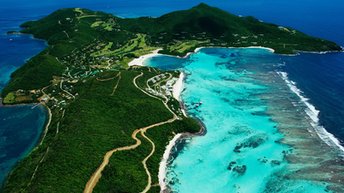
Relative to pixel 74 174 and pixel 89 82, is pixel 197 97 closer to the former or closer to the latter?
pixel 89 82

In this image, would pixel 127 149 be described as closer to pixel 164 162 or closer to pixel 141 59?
pixel 164 162

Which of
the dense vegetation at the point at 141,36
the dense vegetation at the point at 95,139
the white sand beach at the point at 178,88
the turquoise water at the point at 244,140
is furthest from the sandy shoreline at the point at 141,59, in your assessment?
the dense vegetation at the point at 95,139

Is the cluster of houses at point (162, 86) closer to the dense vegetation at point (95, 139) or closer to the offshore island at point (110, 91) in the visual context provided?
the offshore island at point (110, 91)

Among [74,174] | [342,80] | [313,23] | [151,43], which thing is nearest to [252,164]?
[74,174]

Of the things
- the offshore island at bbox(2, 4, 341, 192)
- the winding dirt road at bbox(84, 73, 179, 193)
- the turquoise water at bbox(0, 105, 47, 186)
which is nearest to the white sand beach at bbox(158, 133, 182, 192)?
the offshore island at bbox(2, 4, 341, 192)

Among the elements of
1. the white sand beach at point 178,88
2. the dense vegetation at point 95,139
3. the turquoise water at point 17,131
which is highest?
the white sand beach at point 178,88

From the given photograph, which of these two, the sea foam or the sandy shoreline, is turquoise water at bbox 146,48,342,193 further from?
the sandy shoreline
